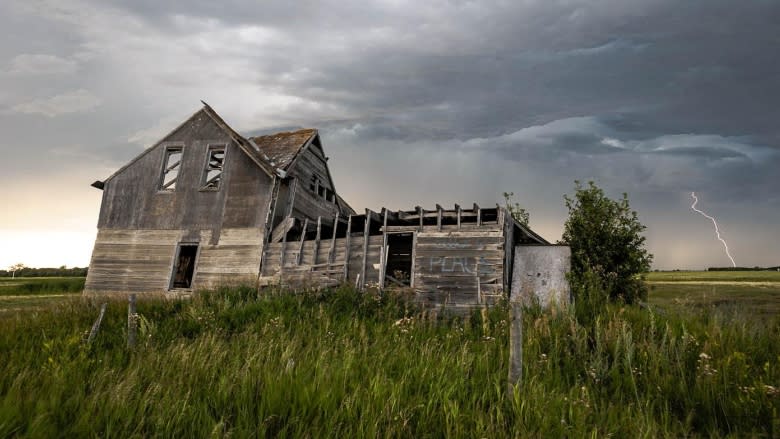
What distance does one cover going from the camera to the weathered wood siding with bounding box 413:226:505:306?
13.3m

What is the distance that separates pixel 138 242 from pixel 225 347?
47.7 feet

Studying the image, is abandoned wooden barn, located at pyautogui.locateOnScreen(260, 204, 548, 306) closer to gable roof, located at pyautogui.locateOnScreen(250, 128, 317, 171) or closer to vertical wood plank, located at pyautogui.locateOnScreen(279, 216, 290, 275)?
vertical wood plank, located at pyautogui.locateOnScreen(279, 216, 290, 275)

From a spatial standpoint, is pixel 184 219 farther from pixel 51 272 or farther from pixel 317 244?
pixel 51 272

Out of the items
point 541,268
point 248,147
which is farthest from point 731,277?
point 248,147

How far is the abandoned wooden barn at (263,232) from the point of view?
13.8m

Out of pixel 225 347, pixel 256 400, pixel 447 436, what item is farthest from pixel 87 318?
pixel 447 436

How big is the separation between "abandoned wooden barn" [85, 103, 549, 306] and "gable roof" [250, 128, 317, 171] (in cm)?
9

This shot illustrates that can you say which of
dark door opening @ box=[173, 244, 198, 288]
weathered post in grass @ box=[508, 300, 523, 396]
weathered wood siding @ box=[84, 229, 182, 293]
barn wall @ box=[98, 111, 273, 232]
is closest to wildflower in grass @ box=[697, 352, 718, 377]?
weathered post in grass @ box=[508, 300, 523, 396]

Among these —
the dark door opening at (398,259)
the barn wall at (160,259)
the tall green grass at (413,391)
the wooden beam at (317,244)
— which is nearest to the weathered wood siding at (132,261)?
the barn wall at (160,259)

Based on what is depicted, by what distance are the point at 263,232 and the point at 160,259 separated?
4665mm

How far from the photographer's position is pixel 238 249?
54.6 feet

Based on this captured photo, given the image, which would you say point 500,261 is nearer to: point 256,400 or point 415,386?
point 415,386

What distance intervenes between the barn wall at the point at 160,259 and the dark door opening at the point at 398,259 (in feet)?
16.8

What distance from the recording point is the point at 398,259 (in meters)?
16.7
